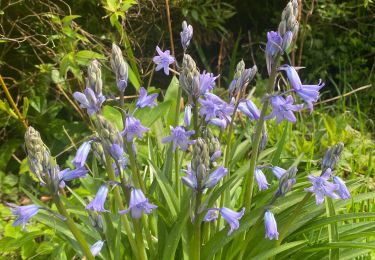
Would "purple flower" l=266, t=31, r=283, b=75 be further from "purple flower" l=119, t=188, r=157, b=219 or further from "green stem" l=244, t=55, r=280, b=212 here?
"purple flower" l=119, t=188, r=157, b=219

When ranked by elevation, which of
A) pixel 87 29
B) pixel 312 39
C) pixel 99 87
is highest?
pixel 99 87

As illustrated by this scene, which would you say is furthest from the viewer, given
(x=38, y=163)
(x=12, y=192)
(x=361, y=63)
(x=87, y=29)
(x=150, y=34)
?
(x=361, y=63)

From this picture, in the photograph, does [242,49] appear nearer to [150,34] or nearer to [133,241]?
[150,34]

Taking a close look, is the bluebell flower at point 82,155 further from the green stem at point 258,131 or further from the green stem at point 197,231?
the green stem at point 258,131

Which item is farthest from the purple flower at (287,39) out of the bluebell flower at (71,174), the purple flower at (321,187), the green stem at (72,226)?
the green stem at (72,226)

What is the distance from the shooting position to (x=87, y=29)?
4.43m

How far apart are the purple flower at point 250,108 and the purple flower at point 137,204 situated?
22.6 inches

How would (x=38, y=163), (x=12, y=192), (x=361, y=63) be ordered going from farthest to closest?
1. (x=361, y=63)
2. (x=12, y=192)
3. (x=38, y=163)

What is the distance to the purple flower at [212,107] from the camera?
2.09m

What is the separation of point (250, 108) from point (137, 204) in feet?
1.99

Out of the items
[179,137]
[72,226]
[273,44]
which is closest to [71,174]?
[72,226]

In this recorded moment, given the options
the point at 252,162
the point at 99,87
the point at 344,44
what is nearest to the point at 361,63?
the point at 344,44

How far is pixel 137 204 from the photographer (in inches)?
71.2

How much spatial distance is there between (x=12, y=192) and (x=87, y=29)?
55.5 inches
